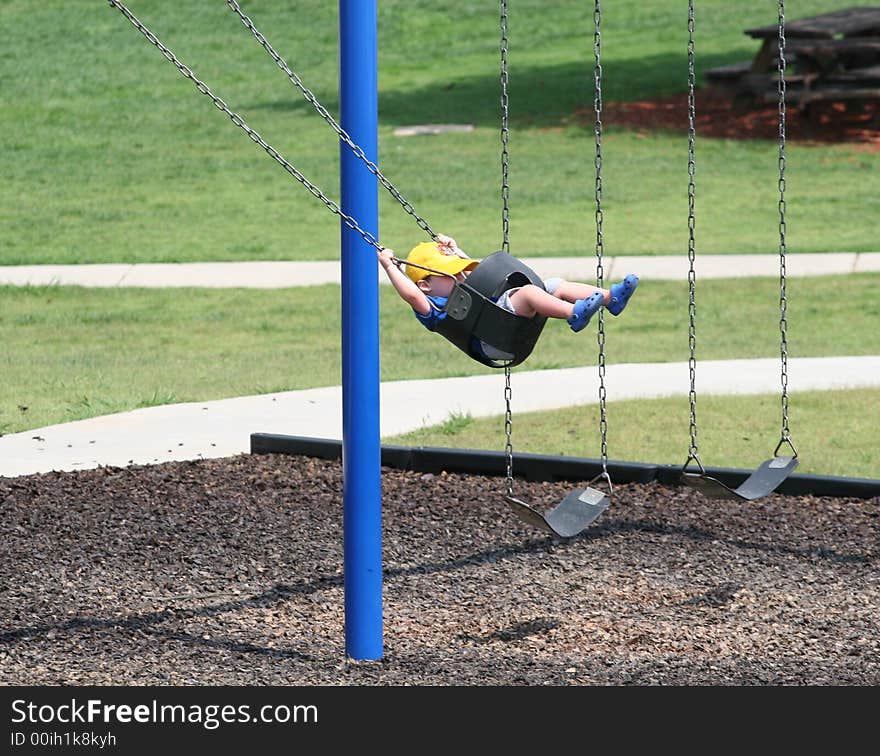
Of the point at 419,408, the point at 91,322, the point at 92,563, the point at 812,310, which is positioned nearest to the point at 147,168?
the point at 91,322

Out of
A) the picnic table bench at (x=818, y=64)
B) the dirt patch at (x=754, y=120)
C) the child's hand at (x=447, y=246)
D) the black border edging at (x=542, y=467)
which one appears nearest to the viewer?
the child's hand at (x=447, y=246)

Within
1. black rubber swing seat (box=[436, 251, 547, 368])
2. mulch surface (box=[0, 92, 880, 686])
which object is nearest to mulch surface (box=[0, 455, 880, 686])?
mulch surface (box=[0, 92, 880, 686])

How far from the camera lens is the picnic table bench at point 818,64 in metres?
20.3

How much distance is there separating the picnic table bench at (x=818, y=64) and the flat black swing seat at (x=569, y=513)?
603 inches

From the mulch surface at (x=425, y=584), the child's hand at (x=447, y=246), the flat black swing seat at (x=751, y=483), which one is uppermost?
the child's hand at (x=447, y=246)

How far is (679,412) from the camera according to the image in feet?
27.8

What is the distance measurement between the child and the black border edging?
2.03m

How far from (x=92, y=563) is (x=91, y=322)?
5.46m

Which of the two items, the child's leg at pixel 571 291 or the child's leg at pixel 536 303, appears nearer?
the child's leg at pixel 536 303

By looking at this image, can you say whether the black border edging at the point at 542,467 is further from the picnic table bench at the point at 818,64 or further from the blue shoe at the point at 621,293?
the picnic table bench at the point at 818,64

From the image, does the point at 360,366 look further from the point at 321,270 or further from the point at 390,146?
the point at 390,146

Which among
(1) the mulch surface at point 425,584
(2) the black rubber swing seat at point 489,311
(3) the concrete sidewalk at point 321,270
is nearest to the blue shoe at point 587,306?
(2) the black rubber swing seat at point 489,311

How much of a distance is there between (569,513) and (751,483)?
2.55ft

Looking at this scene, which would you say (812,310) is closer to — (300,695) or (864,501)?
(864,501)
